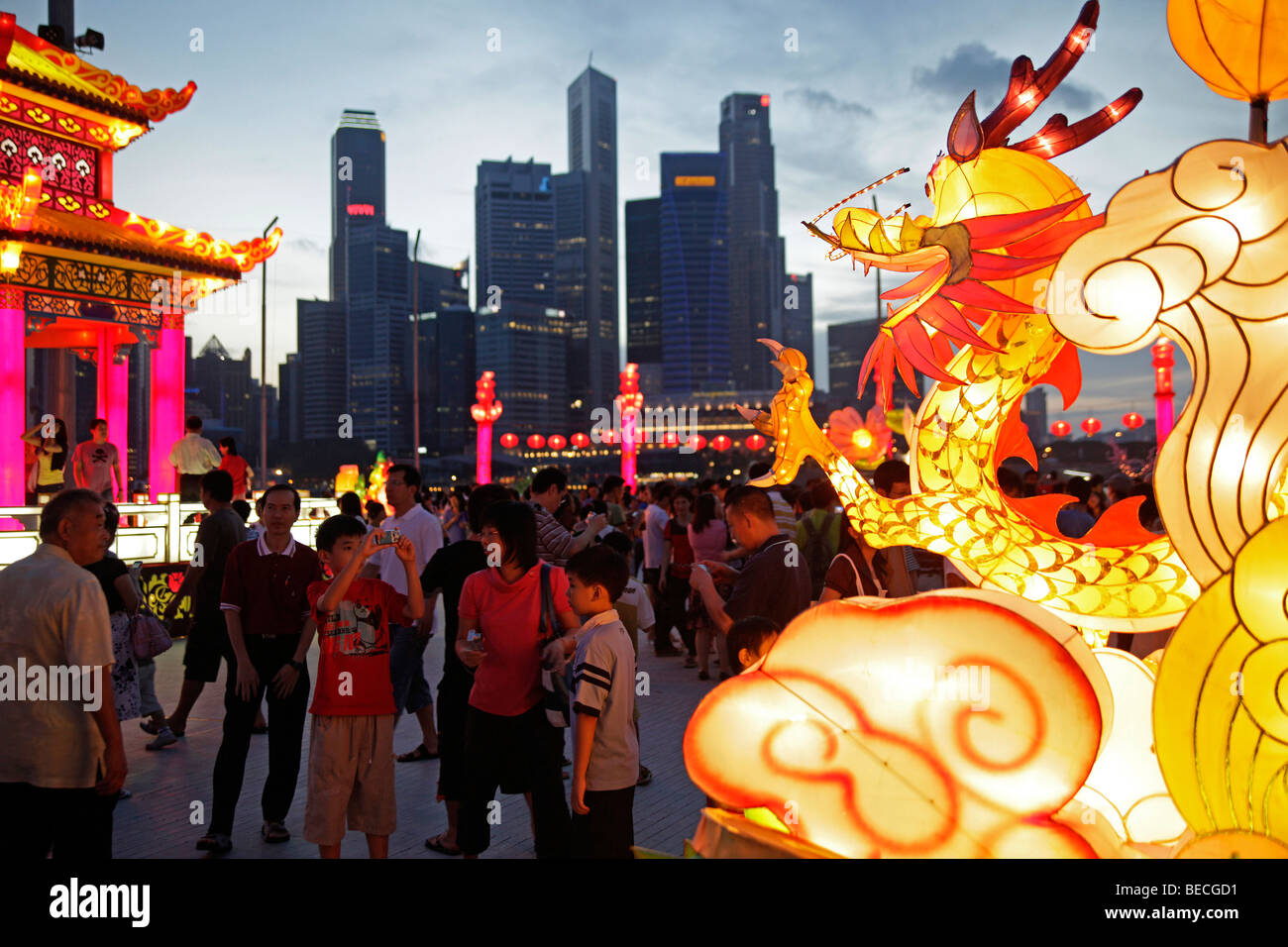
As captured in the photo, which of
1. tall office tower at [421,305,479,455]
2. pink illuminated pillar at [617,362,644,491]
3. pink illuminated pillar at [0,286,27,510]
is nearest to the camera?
pink illuminated pillar at [0,286,27,510]

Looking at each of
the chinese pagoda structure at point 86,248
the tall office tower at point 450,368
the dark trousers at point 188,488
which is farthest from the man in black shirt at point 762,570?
the tall office tower at point 450,368

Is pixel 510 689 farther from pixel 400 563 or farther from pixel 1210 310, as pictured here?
pixel 1210 310

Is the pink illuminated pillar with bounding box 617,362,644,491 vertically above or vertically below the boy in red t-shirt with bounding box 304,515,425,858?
above

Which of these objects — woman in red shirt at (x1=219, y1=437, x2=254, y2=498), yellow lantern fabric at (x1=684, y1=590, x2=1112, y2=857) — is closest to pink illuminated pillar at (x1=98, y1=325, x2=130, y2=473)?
woman in red shirt at (x1=219, y1=437, x2=254, y2=498)

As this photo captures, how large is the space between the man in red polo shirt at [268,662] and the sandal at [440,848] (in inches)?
27.0

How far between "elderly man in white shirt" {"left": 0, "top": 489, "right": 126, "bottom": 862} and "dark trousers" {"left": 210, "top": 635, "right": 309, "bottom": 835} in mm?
997

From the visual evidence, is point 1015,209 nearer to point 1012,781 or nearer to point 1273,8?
point 1273,8

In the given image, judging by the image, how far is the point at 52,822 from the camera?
9.25ft

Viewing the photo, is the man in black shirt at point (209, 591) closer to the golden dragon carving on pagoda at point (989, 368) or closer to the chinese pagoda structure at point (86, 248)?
the golden dragon carving on pagoda at point (989, 368)

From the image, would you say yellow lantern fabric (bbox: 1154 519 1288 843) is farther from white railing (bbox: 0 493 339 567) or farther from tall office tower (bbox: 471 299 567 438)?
tall office tower (bbox: 471 299 567 438)

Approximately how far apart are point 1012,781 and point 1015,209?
2.05 meters

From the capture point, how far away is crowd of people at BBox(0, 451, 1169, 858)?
2814 millimetres

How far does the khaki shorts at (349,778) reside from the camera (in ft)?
10.9
